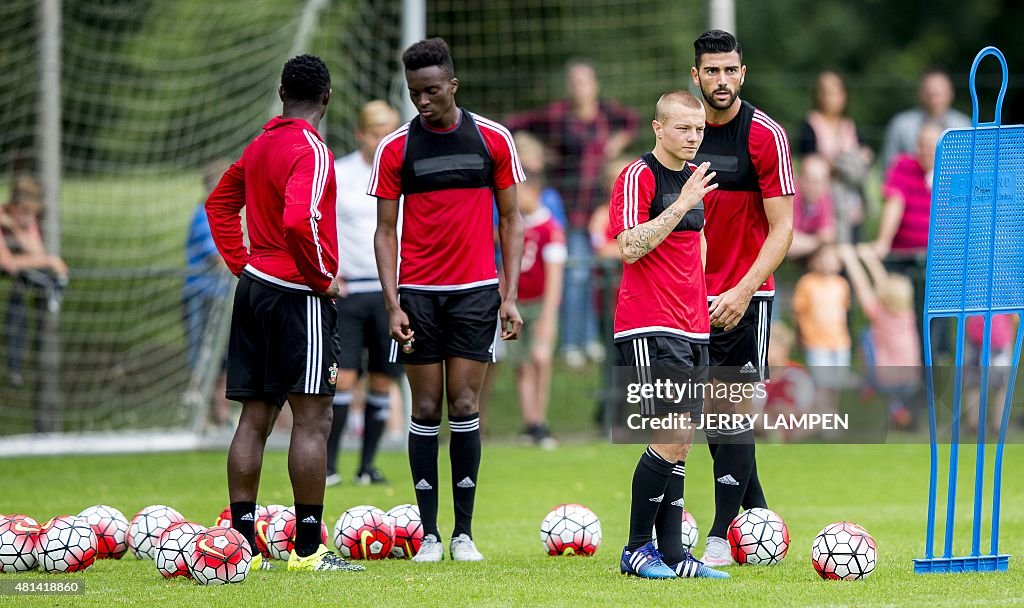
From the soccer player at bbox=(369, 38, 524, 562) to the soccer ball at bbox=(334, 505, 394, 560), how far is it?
23 centimetres

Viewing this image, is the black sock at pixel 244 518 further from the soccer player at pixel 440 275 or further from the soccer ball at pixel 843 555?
the soccer ball at pixel 843 555

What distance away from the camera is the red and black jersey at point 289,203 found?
22.6 feet

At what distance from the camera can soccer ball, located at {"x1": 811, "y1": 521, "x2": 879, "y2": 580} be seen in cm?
676

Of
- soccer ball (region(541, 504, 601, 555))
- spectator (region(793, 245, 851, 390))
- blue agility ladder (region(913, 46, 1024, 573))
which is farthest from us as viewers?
spectator (region(793, 245, 851, 390))

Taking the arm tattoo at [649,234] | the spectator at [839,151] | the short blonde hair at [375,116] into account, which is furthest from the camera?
the spectator at [839,151]

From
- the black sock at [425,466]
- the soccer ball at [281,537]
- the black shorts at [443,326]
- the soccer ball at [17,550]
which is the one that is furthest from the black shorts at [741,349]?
the soccer ball at [17,550]

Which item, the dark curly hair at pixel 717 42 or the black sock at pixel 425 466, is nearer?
the dark curly hair at pixel 717 42

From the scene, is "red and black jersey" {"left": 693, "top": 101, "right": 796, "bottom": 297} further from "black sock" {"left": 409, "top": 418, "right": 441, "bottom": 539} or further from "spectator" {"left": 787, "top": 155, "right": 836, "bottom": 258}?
"spectator" {"left": 787, "top": 155, "right": 836, "bottom": 258}

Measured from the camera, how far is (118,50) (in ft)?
49.2

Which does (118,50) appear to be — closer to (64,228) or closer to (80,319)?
(64,228)

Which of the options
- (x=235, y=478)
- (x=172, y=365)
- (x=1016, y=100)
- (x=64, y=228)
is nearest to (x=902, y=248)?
(x=172, y=365)

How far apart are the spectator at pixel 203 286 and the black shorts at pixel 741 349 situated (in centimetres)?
687

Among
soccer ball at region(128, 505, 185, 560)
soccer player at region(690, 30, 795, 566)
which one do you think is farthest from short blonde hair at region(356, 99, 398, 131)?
soccer ball at region(128, 505, 185, 560)

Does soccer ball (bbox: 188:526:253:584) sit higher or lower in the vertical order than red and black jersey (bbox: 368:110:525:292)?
lower
